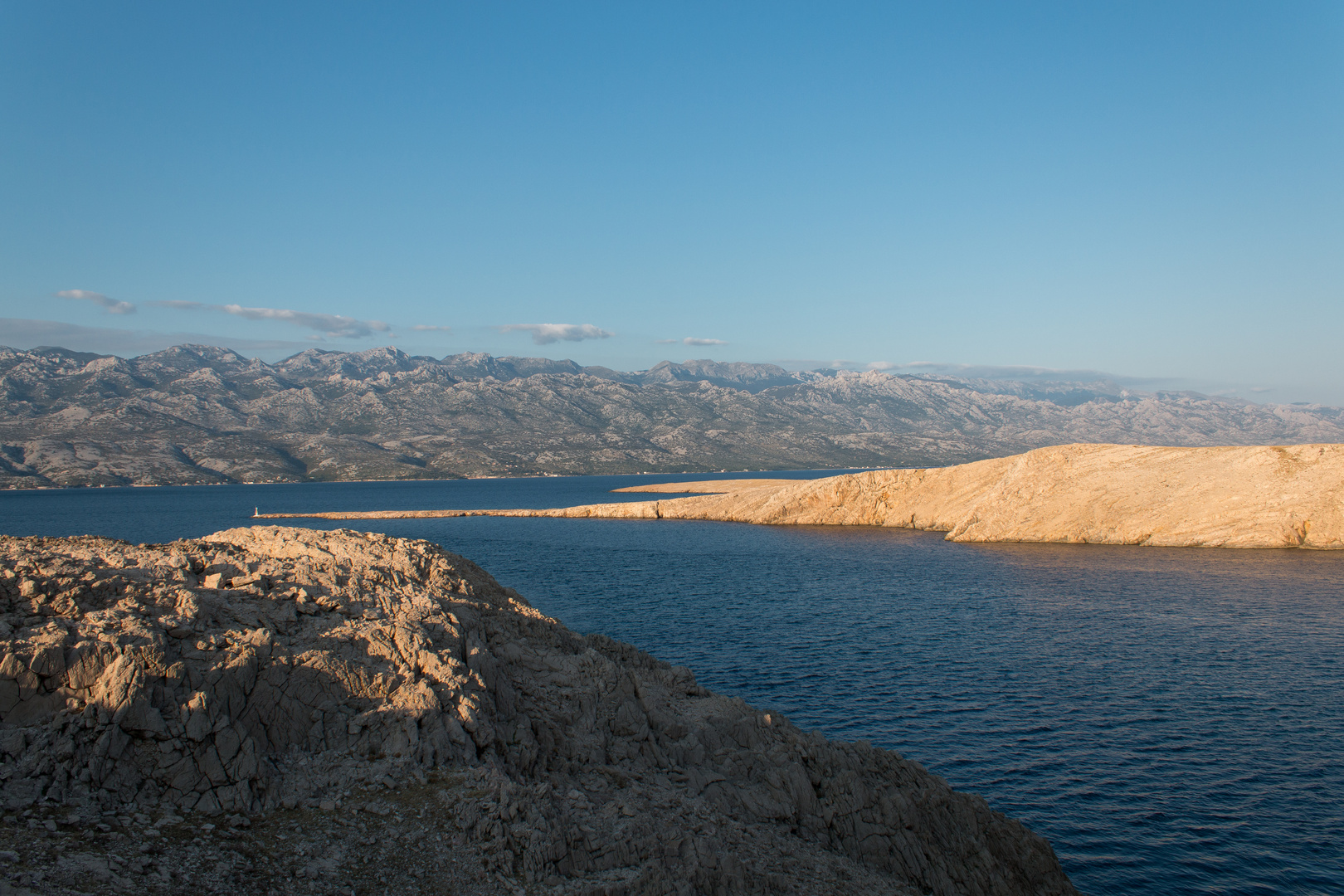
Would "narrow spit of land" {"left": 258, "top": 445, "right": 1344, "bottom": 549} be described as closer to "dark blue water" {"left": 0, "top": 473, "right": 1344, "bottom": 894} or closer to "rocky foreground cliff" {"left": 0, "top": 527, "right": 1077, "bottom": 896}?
"dark blue water" {"left": 0, "top": 473, "right": 1344, "bottom": 894}

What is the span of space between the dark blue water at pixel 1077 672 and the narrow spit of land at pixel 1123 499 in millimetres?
4941

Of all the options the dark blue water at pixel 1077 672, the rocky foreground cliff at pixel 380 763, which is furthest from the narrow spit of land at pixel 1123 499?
the rocky foreground cliff at pixel 380 763

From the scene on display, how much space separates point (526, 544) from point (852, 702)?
7864cm

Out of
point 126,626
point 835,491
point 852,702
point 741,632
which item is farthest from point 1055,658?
point 835,491

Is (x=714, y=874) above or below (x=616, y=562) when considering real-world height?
above

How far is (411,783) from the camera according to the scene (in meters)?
15.8

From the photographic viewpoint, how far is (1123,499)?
91438mm

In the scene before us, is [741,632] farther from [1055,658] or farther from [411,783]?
[411,783]

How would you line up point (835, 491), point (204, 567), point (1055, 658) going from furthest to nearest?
1. point (835, 491)
2. point (1055, 658)
3. point (204, 567)

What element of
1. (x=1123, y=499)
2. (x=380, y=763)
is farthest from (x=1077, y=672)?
(x=1123, y=499)

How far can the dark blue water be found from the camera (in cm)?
2331

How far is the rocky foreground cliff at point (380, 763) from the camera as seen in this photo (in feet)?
44.0

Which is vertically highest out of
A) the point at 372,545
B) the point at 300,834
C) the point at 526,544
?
the point at 372,545

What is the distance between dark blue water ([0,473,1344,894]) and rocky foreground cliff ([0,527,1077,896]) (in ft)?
19.1
